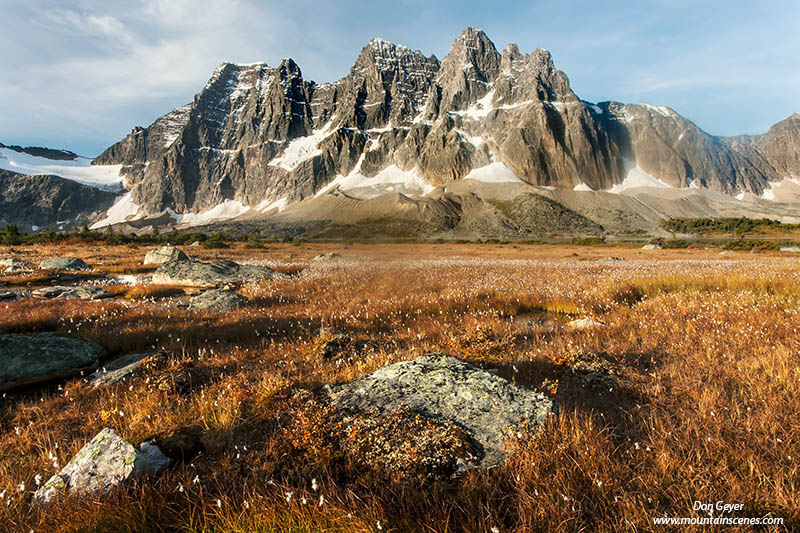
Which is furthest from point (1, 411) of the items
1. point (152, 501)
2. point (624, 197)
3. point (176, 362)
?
point (624, 197)

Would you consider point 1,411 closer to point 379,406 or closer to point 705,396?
point 379,406

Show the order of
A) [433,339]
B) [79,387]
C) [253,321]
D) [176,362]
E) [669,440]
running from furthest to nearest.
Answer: [253,321]
[433,339]
[176,362]
[79,387]
[669,440]

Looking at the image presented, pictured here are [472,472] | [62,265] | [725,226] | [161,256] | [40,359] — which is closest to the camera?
[472,472]

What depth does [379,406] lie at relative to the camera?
11.8 ft

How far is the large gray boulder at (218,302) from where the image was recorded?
10789 mm

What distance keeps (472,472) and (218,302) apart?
10.8m

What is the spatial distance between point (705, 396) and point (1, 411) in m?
8.63

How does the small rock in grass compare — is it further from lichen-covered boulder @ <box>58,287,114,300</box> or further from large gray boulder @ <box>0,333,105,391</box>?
lichen-covered boulder @ <box>58,287,114,300</box>

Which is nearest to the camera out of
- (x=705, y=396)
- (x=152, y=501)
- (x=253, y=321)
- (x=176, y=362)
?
(x=152, y=501)

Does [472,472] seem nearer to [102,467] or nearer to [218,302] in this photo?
[102,467]

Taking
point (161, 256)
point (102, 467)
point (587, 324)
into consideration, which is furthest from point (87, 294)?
point (587, 324)

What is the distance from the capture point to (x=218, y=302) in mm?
11109

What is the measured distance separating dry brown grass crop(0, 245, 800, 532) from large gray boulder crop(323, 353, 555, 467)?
0.25 m

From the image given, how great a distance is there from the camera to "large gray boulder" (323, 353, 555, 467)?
3.13 meters
